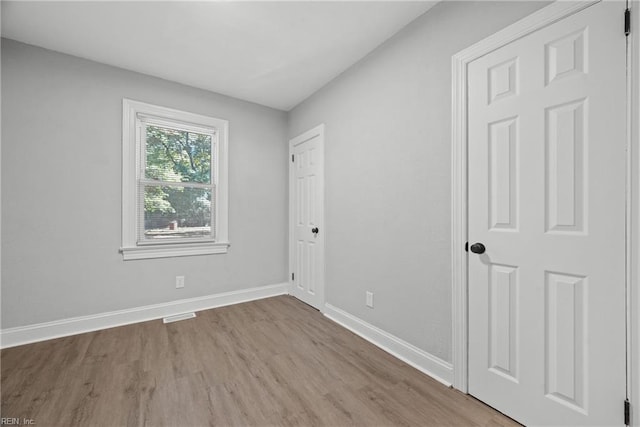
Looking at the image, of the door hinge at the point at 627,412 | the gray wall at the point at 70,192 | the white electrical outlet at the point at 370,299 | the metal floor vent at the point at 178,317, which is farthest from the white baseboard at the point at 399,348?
the gray wall at the point at 70,192

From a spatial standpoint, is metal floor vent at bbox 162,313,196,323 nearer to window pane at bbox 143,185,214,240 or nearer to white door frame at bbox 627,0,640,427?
window pane at bbox 143,185,214,240

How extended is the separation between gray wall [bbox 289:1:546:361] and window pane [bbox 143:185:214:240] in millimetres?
1657

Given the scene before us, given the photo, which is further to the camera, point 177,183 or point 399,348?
point 177,183

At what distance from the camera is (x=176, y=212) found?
312cm

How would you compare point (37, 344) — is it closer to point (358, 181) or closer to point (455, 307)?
point (358, 181)

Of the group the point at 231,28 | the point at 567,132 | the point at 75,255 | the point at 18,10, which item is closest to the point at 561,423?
the point at 567,132

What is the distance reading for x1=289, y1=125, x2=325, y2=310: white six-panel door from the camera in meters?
3.11

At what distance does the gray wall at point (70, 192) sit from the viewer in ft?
7.58

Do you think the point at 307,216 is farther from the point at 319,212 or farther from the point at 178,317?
the point at 178,317

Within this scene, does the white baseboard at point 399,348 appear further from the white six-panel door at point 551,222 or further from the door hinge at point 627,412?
the door hinge at point 627,412

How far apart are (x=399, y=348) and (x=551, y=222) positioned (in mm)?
1400

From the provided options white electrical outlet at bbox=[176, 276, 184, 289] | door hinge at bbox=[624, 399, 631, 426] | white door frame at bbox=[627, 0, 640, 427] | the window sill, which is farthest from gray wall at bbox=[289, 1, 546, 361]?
white electrical outlet at bbox=[176, 276, 184, 289]

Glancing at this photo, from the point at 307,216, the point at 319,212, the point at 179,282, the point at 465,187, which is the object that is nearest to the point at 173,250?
the point at 179,282

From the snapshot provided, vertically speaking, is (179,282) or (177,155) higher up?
(177,155)
